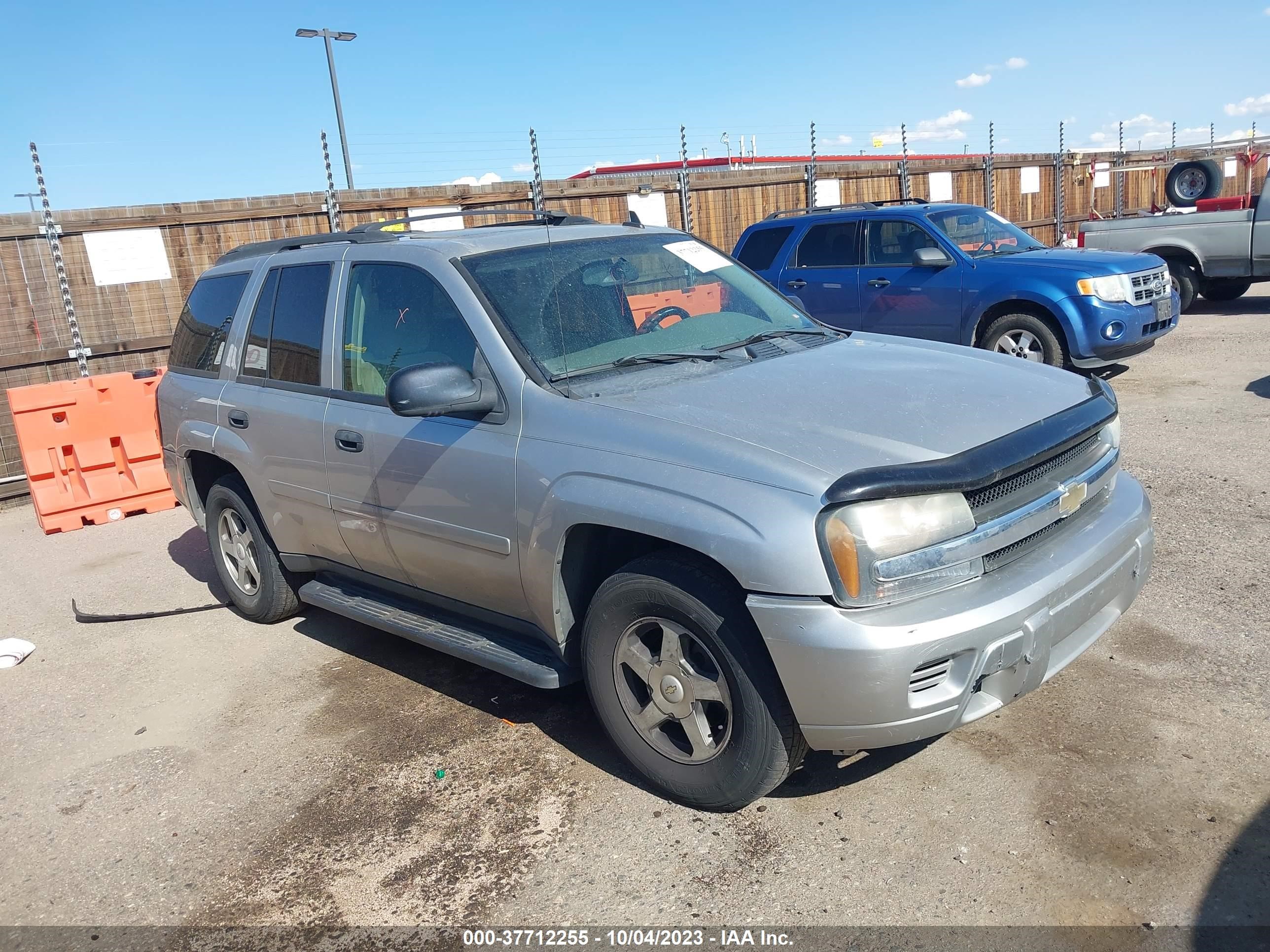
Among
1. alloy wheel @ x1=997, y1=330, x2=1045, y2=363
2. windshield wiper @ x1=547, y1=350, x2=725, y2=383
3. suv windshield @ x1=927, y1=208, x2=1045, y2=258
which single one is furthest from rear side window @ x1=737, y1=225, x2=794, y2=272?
windshield wiper @ x1=547, y1=350, x2=725, y2=383

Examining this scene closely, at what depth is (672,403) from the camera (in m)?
3.44

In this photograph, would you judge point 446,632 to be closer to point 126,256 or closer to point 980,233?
point 126,256

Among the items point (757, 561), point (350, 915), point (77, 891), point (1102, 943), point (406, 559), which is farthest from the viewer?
point (406, 559)

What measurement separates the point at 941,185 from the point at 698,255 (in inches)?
609

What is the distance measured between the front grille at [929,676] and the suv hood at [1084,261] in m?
7.26

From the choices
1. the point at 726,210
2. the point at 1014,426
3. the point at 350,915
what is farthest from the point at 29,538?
the point at 726,210

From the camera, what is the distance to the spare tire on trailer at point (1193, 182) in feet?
55.6

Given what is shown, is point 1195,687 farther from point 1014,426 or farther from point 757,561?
point 757,561

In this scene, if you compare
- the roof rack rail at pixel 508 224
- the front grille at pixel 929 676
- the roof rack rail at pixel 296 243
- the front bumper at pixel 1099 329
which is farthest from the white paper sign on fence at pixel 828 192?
the front grille at pixel 929 676

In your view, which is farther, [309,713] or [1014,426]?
[309,713]

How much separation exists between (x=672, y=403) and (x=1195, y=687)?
2319 mm

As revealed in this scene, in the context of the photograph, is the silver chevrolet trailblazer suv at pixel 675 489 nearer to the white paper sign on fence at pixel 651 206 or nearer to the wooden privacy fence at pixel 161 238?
the wooden privacy fence at pixel 161 238

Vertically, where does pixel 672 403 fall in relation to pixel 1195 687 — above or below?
above

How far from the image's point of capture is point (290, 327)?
4793 mm
